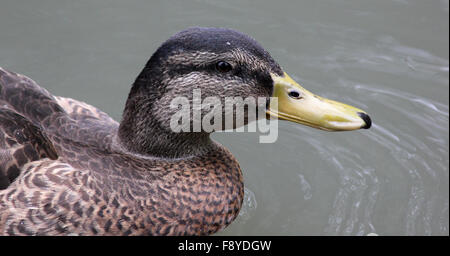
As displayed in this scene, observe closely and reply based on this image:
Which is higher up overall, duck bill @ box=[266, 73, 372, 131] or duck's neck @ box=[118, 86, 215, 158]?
duck bill @ box=[266, 73, 372, 131]

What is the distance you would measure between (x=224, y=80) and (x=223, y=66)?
10 cm

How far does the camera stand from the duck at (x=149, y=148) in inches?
131

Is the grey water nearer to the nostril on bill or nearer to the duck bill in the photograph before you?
the duck bill

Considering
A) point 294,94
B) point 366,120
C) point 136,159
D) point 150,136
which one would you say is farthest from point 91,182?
point 366,120

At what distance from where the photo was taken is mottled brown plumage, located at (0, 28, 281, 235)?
331cm

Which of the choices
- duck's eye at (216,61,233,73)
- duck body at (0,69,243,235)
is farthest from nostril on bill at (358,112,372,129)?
duck body at (0,69,243,235)

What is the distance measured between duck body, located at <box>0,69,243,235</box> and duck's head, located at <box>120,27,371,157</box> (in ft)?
1.50

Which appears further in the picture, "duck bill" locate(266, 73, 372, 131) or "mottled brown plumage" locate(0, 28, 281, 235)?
"duck bill" locate(266, 73, 372, 131)

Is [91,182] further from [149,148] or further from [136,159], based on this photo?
[149,148]

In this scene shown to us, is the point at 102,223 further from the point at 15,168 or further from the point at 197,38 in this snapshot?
the point at 197,38

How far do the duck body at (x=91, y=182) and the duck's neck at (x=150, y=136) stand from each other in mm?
63

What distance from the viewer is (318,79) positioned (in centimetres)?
654

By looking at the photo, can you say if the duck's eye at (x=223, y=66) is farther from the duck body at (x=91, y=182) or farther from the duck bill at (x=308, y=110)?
the duck body at (x=91, y=182)
